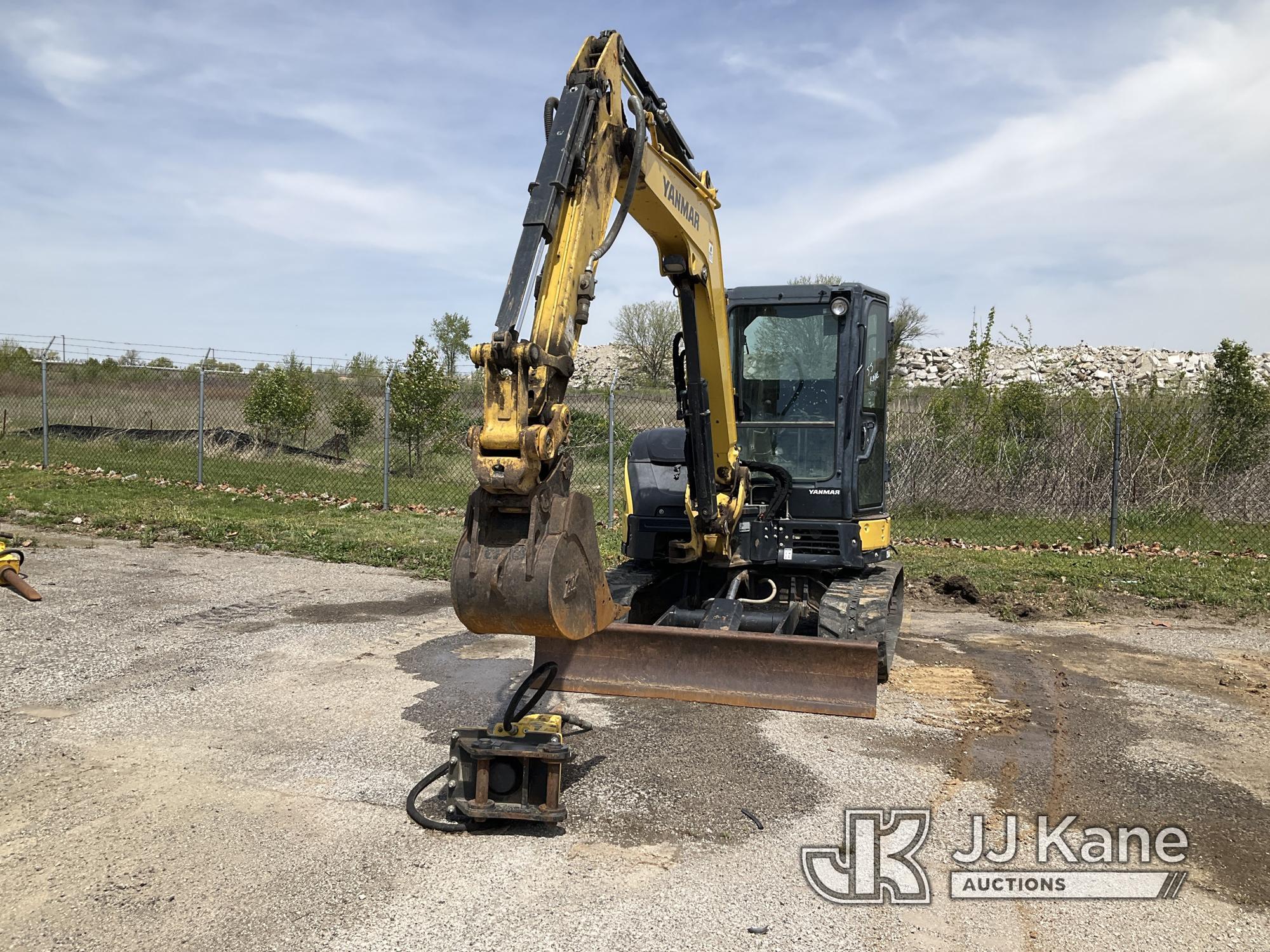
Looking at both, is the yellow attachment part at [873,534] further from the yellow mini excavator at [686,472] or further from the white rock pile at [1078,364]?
the white rock pile at [1078,364]

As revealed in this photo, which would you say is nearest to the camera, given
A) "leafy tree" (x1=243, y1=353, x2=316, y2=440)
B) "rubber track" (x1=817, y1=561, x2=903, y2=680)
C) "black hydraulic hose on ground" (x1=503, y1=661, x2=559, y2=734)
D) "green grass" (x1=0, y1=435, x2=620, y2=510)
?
"black hydraulic hose on ground" (x1=503, y1=661, x2=559, y2=734)

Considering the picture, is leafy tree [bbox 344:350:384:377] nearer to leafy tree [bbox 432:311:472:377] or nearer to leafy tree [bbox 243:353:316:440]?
leafy tree [bbox 243:353:316:440]

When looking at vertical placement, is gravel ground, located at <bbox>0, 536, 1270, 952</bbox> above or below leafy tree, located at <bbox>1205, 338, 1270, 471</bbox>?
below

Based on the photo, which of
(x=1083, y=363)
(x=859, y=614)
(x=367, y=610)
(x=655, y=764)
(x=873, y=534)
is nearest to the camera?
(x=655, y=764)

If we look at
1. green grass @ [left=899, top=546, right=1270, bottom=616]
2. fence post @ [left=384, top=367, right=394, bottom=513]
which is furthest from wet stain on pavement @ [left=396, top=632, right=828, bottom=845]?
fence post @ [left=384, top=367, right=394, bottom=513]

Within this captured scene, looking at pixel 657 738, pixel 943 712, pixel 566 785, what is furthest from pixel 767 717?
pixel 566 785

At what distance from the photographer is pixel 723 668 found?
18.9 feet

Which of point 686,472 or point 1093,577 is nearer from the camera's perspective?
point 686,472

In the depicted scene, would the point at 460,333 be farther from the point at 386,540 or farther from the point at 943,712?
the point at 943,712

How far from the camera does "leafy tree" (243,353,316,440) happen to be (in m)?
18.3

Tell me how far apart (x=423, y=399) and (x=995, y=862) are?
13638 mm

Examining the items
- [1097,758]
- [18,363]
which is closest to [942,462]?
[1097,758]

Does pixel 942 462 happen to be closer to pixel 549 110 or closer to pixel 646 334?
pixel 549 110

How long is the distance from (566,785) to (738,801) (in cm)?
83
